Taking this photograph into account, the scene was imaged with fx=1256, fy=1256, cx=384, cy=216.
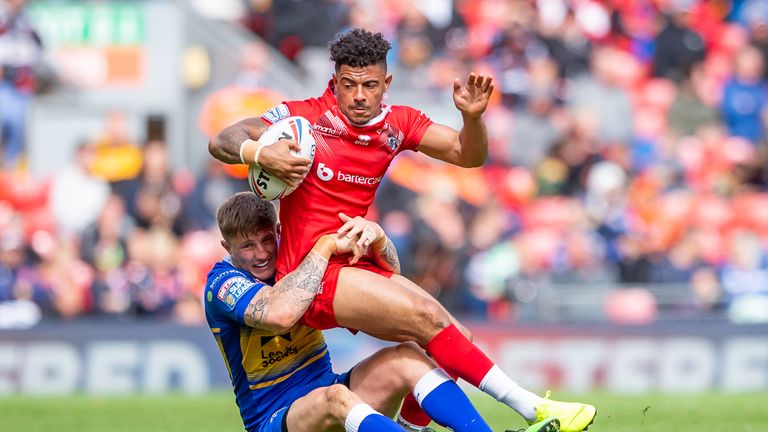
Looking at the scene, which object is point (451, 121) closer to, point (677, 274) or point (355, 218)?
point (677, 274)

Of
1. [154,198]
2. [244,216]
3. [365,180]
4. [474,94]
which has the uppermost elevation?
[474,94]

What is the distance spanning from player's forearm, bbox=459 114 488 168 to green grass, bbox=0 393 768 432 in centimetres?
306

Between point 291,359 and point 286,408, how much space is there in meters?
0.35

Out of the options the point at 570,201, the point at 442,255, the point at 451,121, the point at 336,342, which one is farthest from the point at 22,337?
the point at 570,201

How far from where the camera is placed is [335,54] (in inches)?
243

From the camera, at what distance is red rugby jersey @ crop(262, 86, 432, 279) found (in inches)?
250

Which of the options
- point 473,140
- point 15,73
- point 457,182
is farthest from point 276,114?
point 15,73

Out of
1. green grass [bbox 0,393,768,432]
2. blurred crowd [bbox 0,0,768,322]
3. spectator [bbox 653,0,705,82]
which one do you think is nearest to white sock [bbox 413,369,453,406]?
green grass [bbox 0,393,768,432]

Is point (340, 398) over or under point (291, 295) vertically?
under

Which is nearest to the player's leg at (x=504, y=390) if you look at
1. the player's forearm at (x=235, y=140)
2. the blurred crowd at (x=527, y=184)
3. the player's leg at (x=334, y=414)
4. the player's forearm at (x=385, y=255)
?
the player's leg at (x=334, y=414)

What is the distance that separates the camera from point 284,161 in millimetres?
5930

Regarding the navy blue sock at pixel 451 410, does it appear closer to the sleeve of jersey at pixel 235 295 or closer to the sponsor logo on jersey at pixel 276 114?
the sleeve of jersey at pixel 235 295

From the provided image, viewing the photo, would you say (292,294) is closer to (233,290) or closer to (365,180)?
(233,290)

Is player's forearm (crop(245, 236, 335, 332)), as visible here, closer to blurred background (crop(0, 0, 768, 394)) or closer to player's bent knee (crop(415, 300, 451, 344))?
player's bent knee (crop(415, 300, 451, 344))
